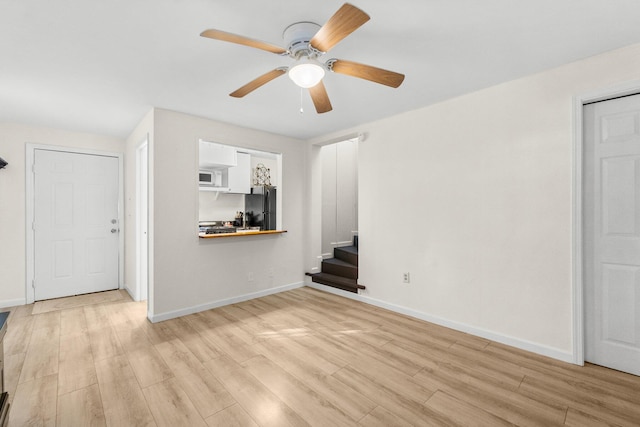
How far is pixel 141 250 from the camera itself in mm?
3980

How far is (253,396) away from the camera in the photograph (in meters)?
1.95

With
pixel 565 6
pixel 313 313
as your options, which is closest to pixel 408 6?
pixel 565 6

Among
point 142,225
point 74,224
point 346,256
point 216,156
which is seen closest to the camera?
point 142,225

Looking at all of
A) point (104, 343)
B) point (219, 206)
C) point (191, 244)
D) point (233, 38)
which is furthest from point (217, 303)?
point (233, 38)

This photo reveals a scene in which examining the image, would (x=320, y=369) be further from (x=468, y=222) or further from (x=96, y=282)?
(x=96, y=282)

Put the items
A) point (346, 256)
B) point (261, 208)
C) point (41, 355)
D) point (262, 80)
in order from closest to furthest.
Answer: point (262, 80) < point (41, 355) < point (346, 256) < point (261, 208)

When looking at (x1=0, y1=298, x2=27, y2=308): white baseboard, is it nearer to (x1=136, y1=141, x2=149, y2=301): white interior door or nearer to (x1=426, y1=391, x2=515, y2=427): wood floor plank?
(x1=136, y1=141, x2=149, y2=301): white interior door

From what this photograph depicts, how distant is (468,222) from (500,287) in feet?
2.21

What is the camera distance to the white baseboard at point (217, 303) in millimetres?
3257

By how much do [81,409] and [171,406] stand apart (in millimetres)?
563

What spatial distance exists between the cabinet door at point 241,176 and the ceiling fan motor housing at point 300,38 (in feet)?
12.8

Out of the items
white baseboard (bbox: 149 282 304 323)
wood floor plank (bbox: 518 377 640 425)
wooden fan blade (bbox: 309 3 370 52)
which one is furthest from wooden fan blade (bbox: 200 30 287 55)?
white baseboard (bbox: 149 282 304 323)

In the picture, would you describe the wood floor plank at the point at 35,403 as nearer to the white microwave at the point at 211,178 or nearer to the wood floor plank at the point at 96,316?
the wood floor plank at the point at 96,316

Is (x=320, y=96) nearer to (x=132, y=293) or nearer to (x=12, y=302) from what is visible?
(x=132, y=293)
